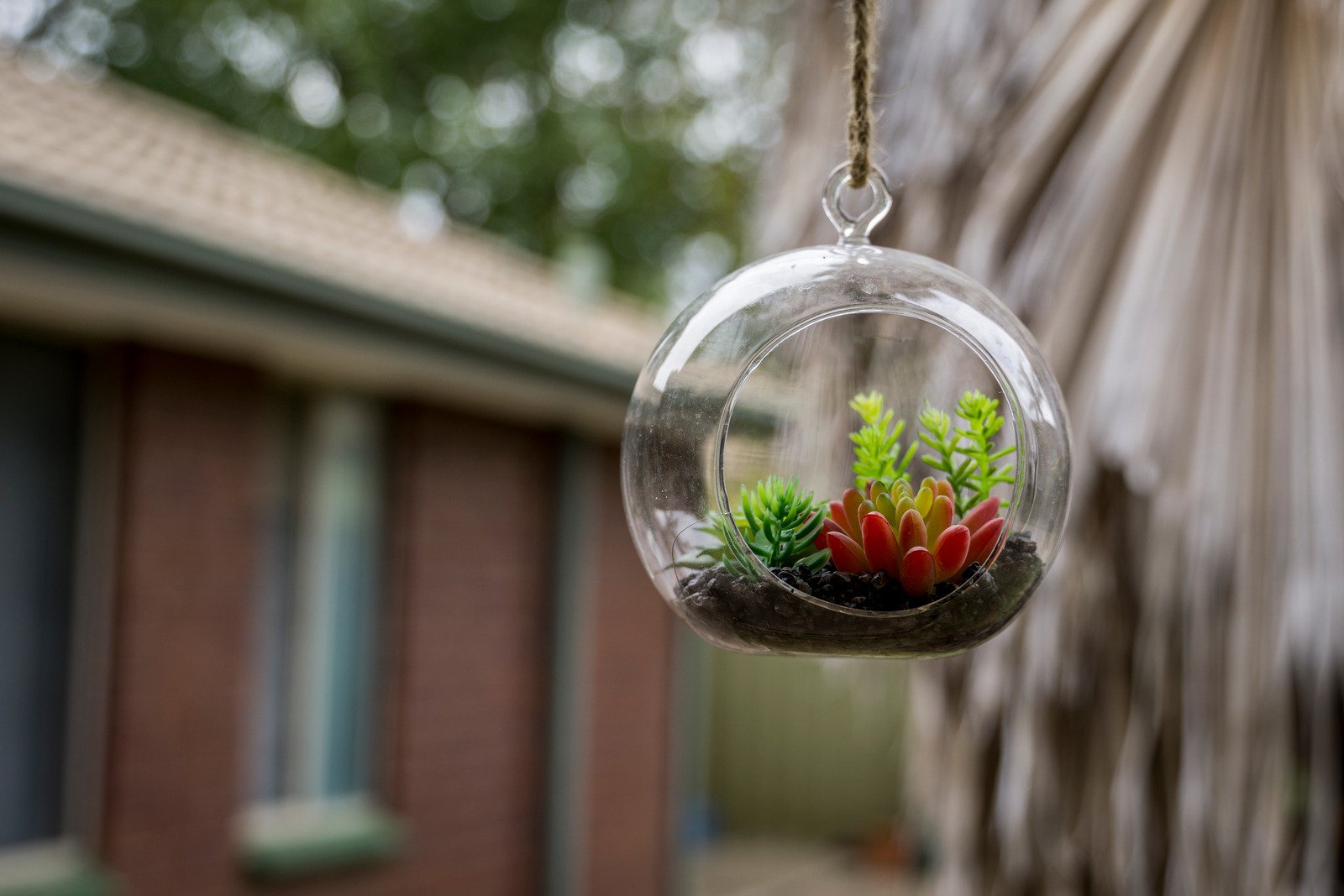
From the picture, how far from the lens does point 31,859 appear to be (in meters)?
3.75

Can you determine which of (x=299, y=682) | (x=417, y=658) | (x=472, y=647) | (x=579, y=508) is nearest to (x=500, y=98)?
(x=579, y=508)

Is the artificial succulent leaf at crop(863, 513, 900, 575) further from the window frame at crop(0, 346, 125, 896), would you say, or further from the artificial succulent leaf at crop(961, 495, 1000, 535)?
the window frame at crop(0, 346, 125, 896)

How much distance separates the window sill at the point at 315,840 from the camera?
4.45 meters

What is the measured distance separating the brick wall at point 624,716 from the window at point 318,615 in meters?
1.44

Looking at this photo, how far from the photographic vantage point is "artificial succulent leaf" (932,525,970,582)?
99 centimetres

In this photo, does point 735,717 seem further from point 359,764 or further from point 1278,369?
point 1278,369

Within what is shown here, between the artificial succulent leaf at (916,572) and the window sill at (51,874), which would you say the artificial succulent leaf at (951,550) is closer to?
the artificial succulent leaf at (916,572)

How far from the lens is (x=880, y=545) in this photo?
994mm

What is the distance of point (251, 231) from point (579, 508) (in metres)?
2.40

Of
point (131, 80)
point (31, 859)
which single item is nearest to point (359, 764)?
point (31, 859)

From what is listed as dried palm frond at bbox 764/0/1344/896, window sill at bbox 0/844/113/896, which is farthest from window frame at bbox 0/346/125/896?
dried palm frond at bbox 764/0/1344/896

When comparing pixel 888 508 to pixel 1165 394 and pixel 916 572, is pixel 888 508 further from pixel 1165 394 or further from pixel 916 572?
pixel 1165 394

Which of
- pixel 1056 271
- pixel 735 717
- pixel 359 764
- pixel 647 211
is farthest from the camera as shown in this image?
pixel 647 211

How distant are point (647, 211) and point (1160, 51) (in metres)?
13.6
